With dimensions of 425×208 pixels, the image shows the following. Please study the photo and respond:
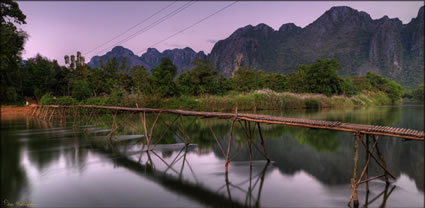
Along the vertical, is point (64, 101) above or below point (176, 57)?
below

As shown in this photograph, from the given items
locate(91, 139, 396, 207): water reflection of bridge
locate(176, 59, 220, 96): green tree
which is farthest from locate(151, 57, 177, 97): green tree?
locate(91, 139, 396, 207): water reflection of bridge

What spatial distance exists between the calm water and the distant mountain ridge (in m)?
83.2

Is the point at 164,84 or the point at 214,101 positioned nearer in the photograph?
the point at 214,101

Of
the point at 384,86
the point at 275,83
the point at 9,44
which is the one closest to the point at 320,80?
the point at 275,83

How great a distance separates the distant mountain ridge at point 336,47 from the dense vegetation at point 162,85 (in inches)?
1805

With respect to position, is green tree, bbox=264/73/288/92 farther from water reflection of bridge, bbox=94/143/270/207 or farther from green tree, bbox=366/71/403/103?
water reflection of bridge, bbox=94/143/270/207

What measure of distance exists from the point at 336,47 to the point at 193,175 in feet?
438

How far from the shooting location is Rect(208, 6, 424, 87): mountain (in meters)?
110

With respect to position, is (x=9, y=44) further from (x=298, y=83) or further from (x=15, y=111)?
(x=298, y=83)

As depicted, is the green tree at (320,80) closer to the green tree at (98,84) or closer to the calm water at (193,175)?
the green tree at (98,84)

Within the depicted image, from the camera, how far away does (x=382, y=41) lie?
12381 cm

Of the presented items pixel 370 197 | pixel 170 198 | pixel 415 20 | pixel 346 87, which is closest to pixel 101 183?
pixel 170 198

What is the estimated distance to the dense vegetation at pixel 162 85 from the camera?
91.3 ft

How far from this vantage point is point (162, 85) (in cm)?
3500
